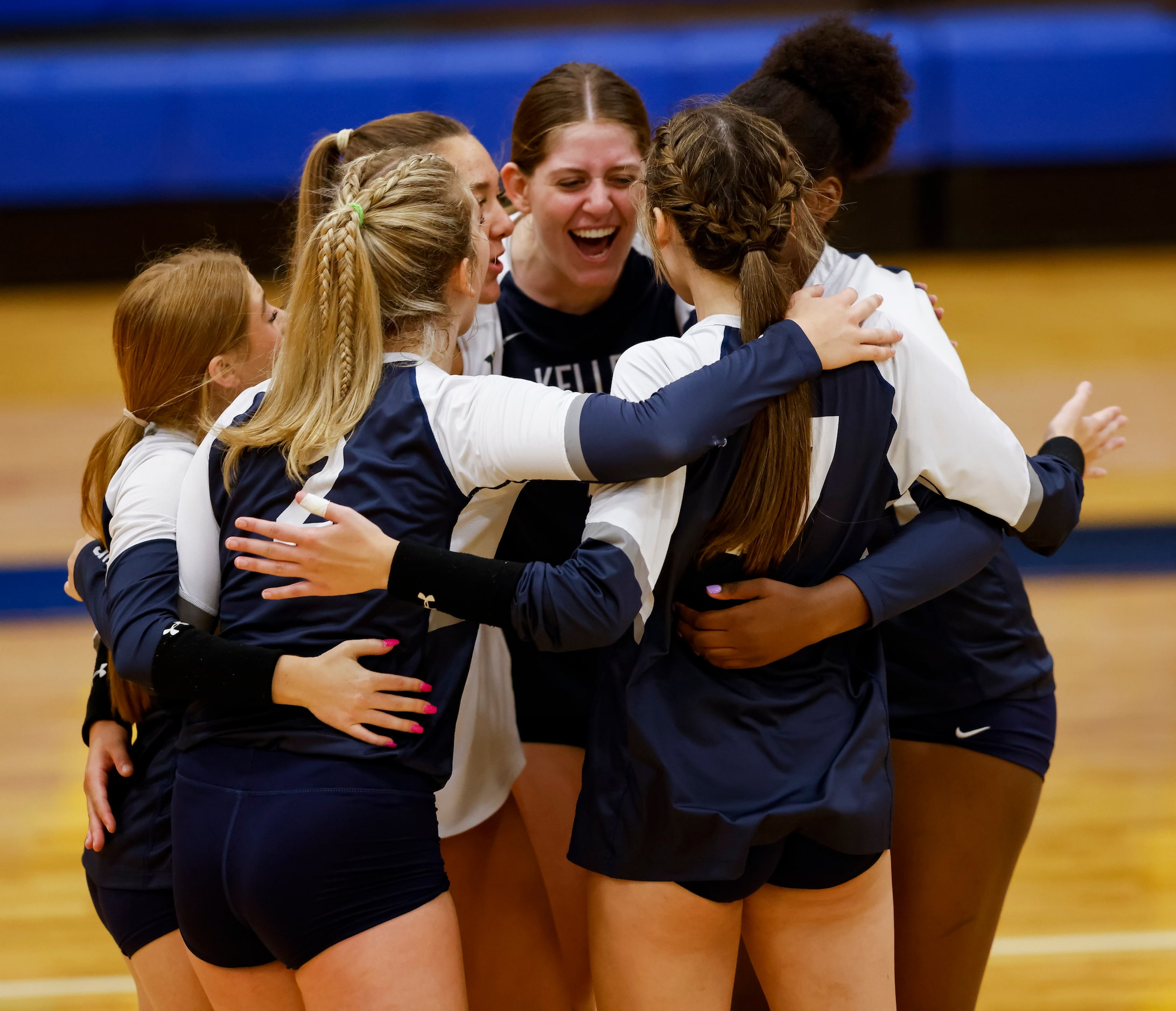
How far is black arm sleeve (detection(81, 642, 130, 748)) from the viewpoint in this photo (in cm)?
191

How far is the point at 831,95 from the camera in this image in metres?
2.03

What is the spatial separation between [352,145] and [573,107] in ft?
1.31

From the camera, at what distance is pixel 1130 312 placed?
777 cm

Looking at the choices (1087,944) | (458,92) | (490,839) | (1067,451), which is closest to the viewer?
(1067,451)

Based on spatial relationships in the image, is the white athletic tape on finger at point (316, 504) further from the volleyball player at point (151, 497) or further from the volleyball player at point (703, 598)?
the volleyball player at point (151, 497)

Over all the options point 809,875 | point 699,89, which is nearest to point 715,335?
point 809,875

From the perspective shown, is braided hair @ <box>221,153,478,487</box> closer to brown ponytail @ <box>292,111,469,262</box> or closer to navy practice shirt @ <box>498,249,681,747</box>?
brown ponytail @ <box>292,111,469,262</box>

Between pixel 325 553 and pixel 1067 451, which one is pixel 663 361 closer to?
pixel 325 553

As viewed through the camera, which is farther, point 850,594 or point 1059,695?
point 1059,695

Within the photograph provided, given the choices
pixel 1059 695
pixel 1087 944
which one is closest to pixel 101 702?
pixel 1087 944

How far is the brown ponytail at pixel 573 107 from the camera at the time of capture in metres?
2.22

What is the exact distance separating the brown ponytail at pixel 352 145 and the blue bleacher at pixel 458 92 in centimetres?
658

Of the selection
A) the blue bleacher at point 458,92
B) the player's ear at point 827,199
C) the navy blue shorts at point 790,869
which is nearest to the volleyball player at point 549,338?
the player's ear at point 827,199

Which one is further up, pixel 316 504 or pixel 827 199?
pixel 827 199
